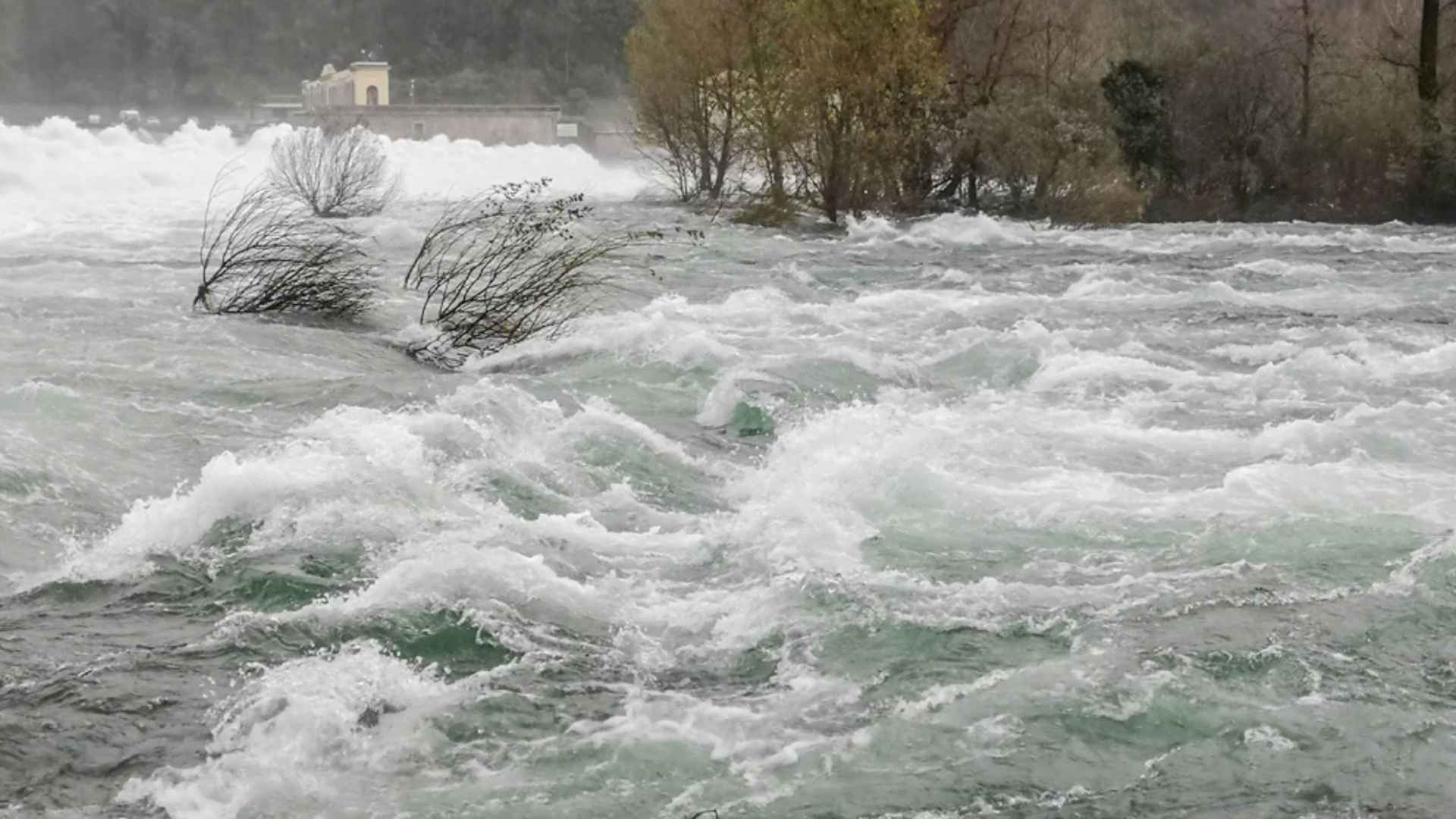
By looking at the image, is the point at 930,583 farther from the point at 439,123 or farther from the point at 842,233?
the point at 439,123

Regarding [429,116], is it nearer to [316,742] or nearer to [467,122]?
[467,122]

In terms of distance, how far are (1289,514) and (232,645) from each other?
5.93 meters

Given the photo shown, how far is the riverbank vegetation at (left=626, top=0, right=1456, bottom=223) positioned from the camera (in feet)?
98.8

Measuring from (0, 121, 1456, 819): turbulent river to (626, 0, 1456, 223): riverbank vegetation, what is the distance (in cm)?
1377

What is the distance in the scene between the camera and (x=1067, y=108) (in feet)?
102

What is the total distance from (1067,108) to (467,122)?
57.8 metres

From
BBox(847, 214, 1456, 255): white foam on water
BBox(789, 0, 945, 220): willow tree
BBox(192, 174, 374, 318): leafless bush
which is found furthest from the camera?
BBox(789, 0, 945, 220): willow tree

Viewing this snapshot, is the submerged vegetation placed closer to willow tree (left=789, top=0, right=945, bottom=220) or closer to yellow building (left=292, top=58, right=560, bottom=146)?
willow tree (left=789, top=0, right=945, bottom=220)

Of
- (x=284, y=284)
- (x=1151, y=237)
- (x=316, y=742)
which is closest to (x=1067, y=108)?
(x=1151, y=237)

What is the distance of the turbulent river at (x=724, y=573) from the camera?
21.7ft

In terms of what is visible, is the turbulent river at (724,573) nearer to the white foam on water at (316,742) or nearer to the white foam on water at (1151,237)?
the white foam on water at (316,742)

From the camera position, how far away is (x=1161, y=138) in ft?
109

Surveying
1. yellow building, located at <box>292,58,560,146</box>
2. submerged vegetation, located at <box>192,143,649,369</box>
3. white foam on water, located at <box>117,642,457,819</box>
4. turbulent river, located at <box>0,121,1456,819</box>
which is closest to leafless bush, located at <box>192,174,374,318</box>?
submerged vegetation, located at <box>192,143,649,369</box>

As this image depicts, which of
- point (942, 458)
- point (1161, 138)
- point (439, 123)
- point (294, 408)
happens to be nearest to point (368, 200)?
point (1161, 138)
